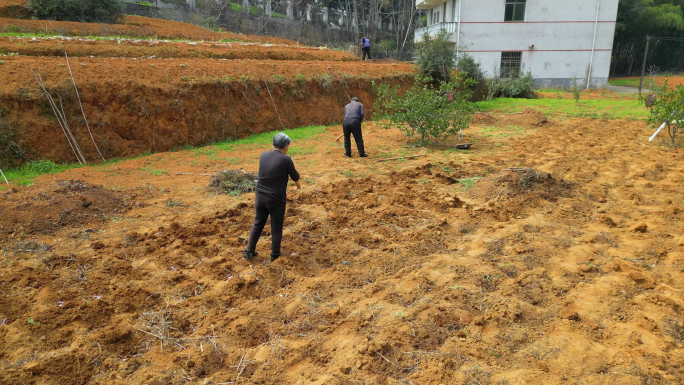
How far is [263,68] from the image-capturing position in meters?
14.2

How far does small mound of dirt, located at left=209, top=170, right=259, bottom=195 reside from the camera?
7.63m

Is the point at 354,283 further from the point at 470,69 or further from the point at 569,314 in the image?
the point at 470,69

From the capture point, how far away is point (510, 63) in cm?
2647

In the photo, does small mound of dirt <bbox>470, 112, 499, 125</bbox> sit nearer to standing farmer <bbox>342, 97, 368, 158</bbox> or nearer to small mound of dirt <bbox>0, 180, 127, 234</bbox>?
standing farmer <bbox>342, 97, 368, 158</bbox>

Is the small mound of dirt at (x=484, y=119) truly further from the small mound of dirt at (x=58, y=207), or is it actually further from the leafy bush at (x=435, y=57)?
the small mound of dirt at (x=58, y=207)

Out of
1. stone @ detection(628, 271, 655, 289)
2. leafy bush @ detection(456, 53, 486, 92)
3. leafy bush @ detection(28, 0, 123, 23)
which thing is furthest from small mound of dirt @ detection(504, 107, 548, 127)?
leafy bush @ detection(28, 0, 123, 23)

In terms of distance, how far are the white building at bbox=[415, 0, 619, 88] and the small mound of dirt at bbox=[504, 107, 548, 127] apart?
1109 centimetres

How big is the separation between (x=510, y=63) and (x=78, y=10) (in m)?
23.2

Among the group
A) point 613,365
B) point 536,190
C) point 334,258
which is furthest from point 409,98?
point 613,365

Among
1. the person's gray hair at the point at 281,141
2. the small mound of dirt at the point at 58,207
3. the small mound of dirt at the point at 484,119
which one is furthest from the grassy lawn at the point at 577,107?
the small mound of dirt at the point at 58,207

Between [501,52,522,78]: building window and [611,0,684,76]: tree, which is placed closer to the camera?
[501,52,522,78]: building window

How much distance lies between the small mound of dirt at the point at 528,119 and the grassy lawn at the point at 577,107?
1.94 meters

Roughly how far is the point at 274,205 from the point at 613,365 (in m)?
3.53

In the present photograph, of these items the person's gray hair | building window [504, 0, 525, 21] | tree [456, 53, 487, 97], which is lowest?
the person's gray hair
